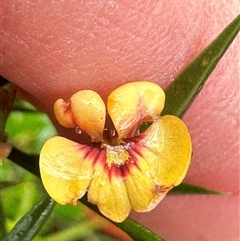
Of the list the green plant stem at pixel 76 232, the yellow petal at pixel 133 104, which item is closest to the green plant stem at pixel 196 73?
the yellow petal at pixel 133 104

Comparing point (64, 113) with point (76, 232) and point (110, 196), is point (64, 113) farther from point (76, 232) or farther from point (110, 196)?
point (76, 232)

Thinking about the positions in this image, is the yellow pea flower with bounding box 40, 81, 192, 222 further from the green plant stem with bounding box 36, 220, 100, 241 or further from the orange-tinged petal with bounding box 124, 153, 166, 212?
the green plant stem with bounding box 36, 220, 100, 241

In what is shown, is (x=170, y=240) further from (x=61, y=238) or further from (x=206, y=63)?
(x=206, y=63)

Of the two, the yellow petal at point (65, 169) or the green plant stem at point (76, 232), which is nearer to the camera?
the yellow petal at point (65, 169)

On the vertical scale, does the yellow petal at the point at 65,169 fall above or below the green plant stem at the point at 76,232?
above

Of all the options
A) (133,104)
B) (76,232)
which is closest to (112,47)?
(133,104)

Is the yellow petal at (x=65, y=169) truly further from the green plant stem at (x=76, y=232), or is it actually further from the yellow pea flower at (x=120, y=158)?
the green plant stem at (x=76, y=232)

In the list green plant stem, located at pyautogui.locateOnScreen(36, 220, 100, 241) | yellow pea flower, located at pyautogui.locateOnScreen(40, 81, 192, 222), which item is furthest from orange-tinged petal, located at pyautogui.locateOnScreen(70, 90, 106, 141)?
green plant stem, located at pyautogui.locateOnScreen(36, 220, 100, 241)
